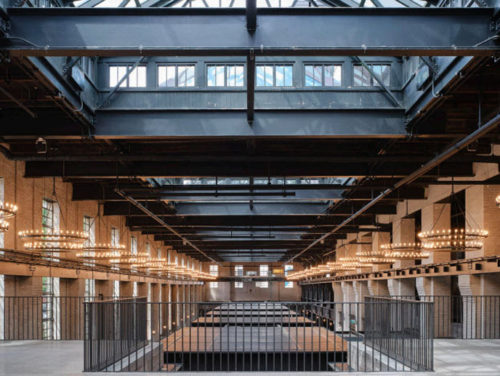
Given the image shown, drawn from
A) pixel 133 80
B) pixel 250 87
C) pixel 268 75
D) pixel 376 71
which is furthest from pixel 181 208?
pixel 250 87

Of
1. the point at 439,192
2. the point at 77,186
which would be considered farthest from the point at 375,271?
the point at 77,186

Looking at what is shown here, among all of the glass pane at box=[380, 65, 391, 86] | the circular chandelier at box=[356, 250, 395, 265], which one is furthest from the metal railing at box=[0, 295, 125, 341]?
the circular chandelier at box=[356, 250, 395, 265]

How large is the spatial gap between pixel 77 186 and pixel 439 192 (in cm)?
1401

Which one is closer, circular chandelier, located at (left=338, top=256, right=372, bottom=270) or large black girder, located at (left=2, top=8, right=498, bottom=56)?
large black girder, located at (left=2, top=8, right=498, bottom=56)

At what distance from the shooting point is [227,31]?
34.7 feet

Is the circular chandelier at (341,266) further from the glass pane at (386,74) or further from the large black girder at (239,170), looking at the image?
the glass pane at (386,74)

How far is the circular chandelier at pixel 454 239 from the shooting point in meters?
18.4

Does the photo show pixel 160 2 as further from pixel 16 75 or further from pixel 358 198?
pixel 358 198

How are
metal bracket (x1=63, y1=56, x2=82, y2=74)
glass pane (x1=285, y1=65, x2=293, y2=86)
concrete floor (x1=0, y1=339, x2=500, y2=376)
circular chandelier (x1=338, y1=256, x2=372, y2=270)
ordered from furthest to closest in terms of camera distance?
circular chandelier (x1=338, y1=256, x2=372, y2=270)
glass pane (x1=285, y1=65, x2=293, y2=86)
metal bracket (x1=63, y1=56, x2=82, y2=74)
concrete floor (x1=0, y1=339, x2=500, y2=376)

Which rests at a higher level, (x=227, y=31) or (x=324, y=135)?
(x=227, y=31)

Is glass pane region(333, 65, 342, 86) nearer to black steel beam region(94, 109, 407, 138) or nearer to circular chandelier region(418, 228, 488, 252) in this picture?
black steel beam region(94, 109, 407, 138)

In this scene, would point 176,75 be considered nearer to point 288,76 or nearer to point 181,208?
point 288,76

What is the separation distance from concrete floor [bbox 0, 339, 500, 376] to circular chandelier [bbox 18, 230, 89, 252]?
2611 mm

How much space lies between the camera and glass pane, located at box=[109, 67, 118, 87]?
15.9 meters
